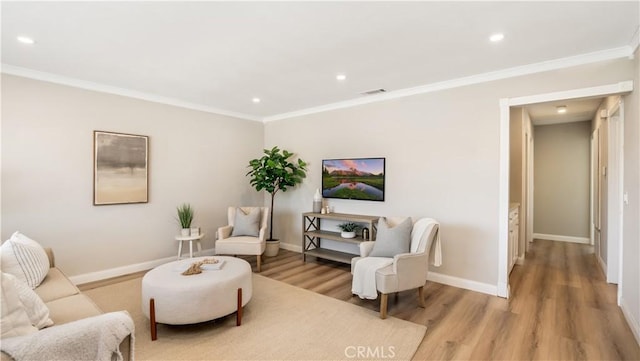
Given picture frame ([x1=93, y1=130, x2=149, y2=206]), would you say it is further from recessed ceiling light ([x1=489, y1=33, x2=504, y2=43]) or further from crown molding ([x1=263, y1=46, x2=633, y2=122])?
recessed ceiling light ([x1=489, y1=33, x2=504, y2=43])

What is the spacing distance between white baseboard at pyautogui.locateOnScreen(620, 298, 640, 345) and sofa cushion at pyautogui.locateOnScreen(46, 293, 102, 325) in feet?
13.6

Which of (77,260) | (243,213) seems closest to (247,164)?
(243,213)

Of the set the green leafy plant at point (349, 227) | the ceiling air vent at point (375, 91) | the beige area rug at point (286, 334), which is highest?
the ceiling air vent at point (375, 91)

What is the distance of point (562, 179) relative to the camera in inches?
259

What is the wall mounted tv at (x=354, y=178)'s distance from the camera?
443 centimetres

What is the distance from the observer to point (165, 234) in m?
4.62

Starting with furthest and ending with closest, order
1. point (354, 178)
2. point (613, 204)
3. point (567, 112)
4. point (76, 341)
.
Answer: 1. point (567, 112)
2. point (354, 178)
3. point (613, 204)
4. point (76, 341)

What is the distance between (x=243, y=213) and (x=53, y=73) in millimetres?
2890

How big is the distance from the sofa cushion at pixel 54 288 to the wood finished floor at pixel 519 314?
2.19 meters

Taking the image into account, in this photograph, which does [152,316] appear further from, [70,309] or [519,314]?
[519,314]

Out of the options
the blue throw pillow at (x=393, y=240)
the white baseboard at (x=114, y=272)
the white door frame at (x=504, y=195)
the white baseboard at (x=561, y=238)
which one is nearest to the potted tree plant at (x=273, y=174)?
the white baseboard at (x=114, y=272)

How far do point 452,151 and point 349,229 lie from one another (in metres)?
1.81

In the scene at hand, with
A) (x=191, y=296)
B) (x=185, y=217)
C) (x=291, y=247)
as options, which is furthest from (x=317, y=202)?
(x=191, y=296)

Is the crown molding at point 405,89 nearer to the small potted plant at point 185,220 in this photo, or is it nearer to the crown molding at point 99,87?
the crown molding at point 99,87
